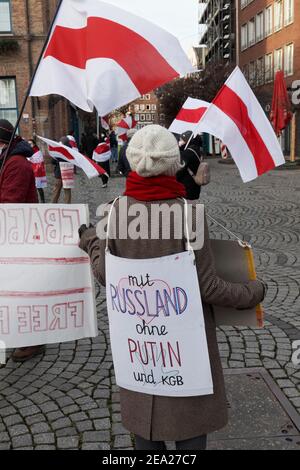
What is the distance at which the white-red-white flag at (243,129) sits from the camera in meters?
4.16

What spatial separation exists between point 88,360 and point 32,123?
19.2 meters

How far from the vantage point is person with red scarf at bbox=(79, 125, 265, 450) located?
2.18 meters

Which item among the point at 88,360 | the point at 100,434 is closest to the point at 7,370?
the point at 88,360

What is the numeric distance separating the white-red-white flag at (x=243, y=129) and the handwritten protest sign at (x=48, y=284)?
1351 mm

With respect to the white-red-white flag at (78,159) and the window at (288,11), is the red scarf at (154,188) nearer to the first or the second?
the white-red-white flag at (78,159)

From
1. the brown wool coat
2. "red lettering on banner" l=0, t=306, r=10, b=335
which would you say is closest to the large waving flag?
the brown wool coat

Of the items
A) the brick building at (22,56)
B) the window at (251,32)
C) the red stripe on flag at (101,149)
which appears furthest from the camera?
the window at (251,32)

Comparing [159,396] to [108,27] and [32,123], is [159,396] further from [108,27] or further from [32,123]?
[32,123]

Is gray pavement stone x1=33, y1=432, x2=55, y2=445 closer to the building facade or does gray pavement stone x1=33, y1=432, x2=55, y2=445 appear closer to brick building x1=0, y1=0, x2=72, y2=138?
brick building x1=0, y1=0, x2=72, y2=138

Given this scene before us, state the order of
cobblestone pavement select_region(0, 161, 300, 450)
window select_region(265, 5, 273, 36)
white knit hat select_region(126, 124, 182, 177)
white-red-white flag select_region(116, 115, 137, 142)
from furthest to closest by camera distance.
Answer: window select_region(265, 5, 273, 36) → white-red-white flag select_region(116, 115, 137, 142) → cobblestone pavement select_region(0, 161, 300, 450) → white knit hat select_region(126, 124, 182, 177)

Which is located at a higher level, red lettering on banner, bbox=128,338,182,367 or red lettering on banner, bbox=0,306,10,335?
red lettering on banner, bbox=128,338,182,367

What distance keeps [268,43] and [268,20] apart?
161 cm

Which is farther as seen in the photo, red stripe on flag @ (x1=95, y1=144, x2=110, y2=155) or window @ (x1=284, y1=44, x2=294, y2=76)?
window @ (x1=284, y1=44, x2=294, y2=76)

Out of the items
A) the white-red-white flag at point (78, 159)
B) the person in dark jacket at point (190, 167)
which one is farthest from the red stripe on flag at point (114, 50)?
the person in dark jacket at point (190, 167)
